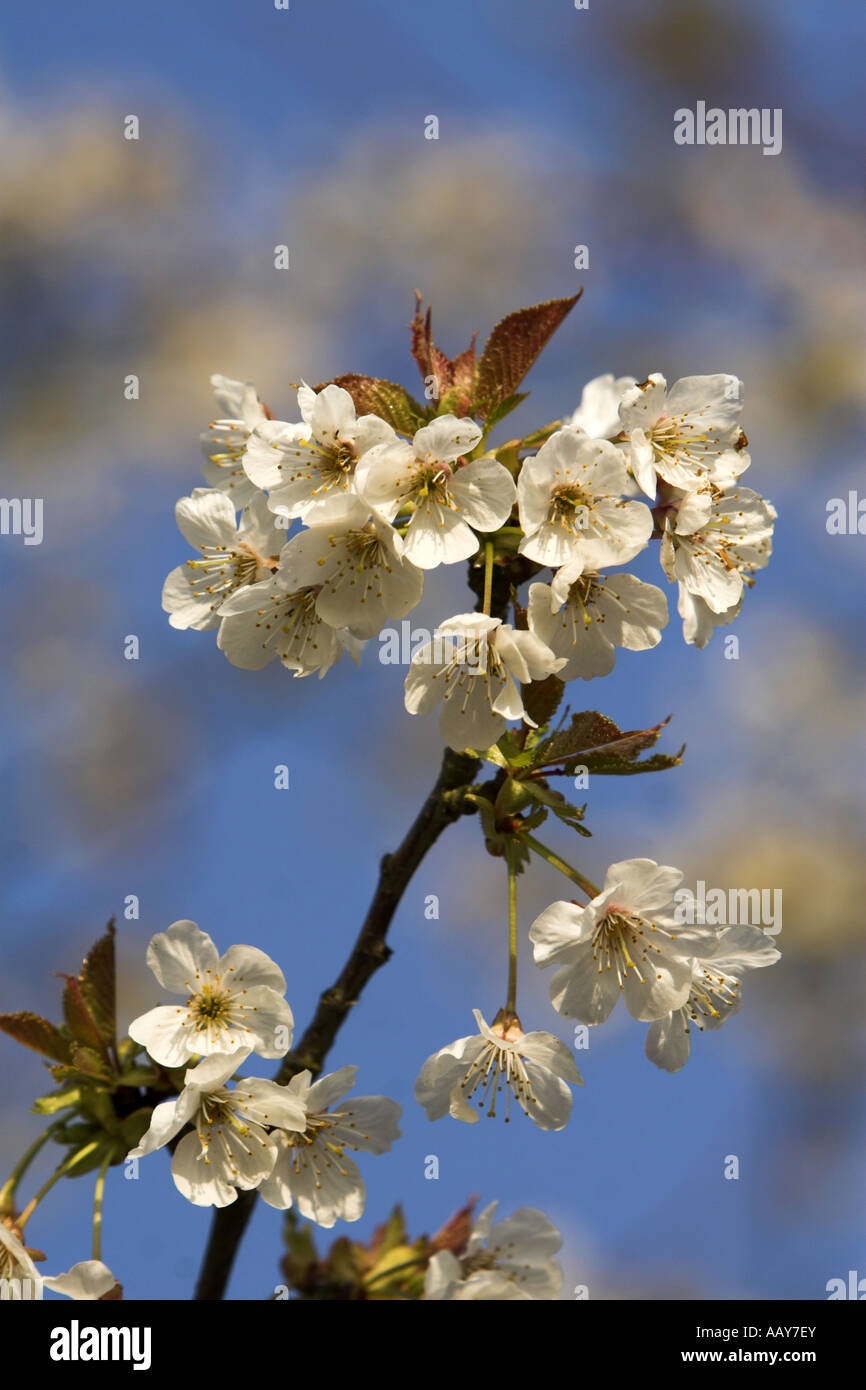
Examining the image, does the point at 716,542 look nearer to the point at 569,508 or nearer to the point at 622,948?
the point at 569,508

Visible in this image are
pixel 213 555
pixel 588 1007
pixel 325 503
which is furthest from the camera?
pixel 213 555

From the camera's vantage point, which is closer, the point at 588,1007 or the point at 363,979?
the point at 588,1007

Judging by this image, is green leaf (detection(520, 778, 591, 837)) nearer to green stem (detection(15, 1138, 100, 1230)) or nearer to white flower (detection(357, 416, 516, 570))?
white flower (detection(357, 416, 516, 570))

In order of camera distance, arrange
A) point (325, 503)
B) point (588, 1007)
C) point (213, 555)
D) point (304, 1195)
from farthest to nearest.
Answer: point (213, 555), point (304, 1195), point (588, 1007), point (325, 503)

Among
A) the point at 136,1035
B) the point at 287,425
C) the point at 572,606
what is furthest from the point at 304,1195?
the point at 287,425

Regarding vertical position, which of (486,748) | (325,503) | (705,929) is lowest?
(705,929)

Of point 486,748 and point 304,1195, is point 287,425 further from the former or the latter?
point 304,1195

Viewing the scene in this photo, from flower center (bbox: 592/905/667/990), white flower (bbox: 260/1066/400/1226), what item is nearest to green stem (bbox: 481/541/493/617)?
flower center (bbox: 592/905/667/990)
